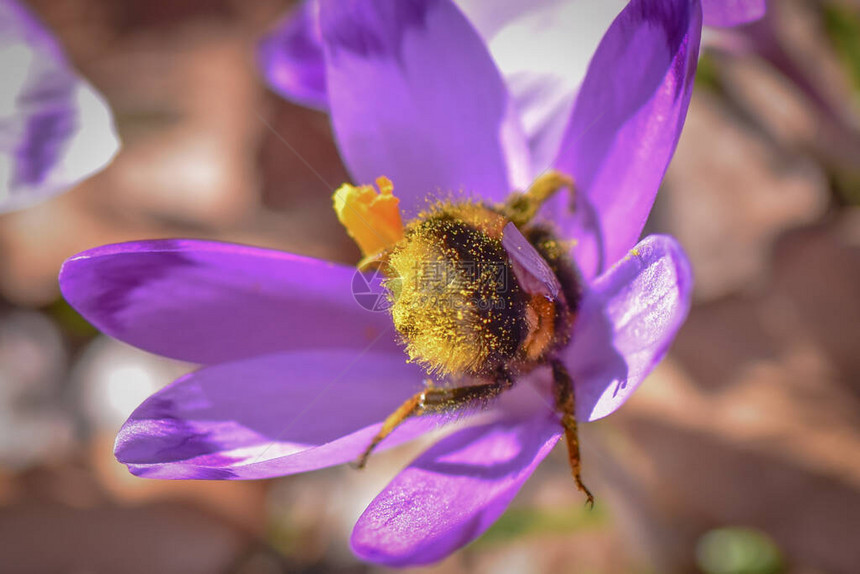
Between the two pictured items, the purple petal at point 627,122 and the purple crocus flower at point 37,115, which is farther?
the purple crocus flower at point 37,115

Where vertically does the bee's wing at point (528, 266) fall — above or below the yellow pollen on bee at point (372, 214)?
below

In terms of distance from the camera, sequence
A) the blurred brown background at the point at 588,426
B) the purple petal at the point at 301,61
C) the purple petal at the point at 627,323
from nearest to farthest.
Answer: the purple petal at the point at 627,323, the purple petal at the point at 301,61, the blurred brown background at the point at 588,426

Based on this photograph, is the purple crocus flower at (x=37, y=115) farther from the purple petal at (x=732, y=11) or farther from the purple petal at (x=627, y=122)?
the purple petal at (x=732, y=11)

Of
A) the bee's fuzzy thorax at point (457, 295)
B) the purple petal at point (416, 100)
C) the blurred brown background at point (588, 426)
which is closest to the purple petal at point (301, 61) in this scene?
the purple petal at point (416, 100)

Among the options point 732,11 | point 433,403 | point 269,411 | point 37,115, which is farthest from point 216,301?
point 732,11

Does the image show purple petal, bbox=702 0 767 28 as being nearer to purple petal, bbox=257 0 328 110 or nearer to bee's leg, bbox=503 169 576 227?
bee's leg, bbox=503 169 576 227

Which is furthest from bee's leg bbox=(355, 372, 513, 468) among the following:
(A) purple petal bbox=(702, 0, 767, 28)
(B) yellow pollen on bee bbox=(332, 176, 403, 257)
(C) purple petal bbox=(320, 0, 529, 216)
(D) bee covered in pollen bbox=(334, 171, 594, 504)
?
(A) purple petal bbox=(702, 0, 767, 28)
